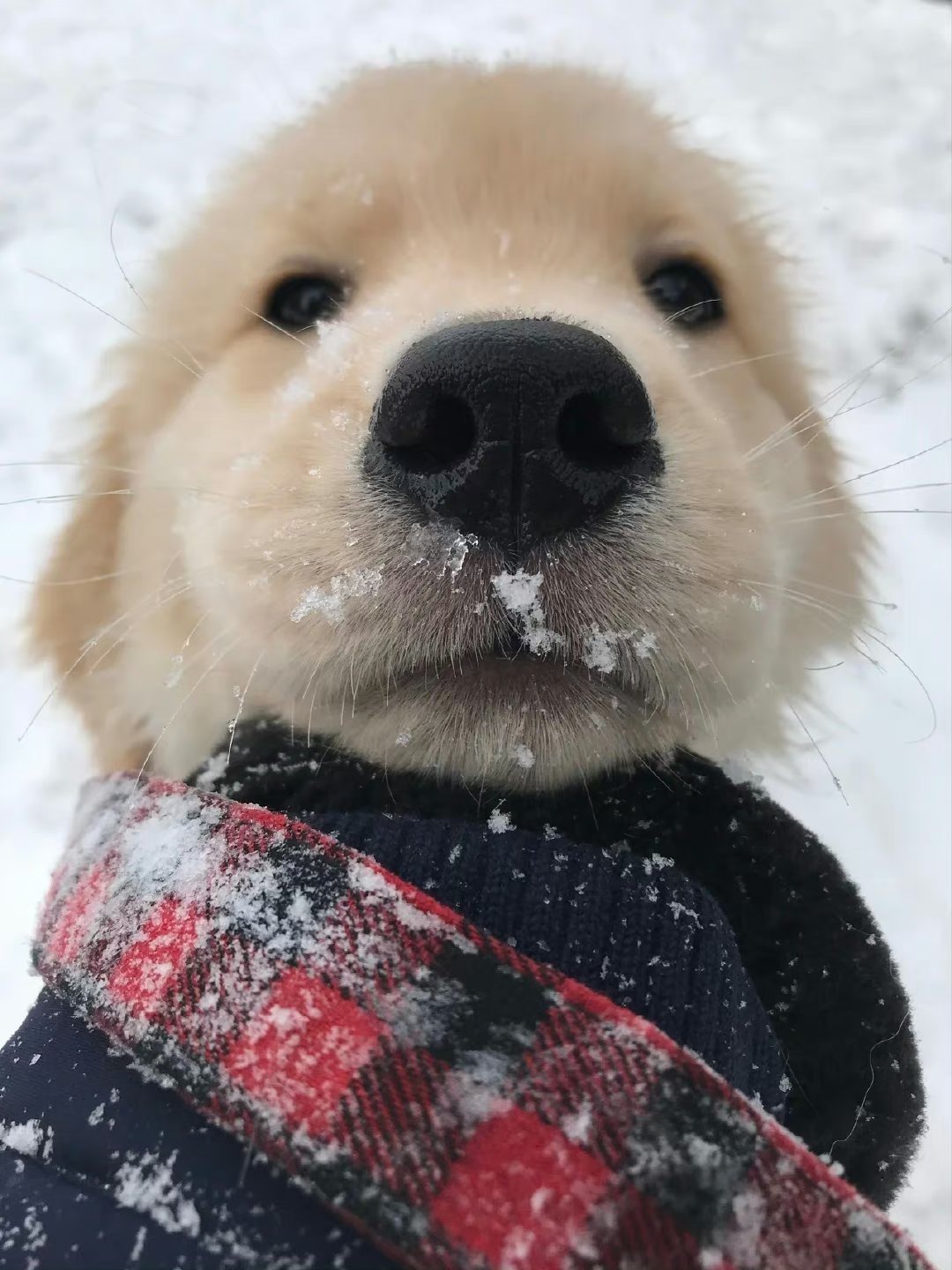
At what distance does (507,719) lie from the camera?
1.27 metres

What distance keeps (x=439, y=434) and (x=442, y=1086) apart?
2.34 feet

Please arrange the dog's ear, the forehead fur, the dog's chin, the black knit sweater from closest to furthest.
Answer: the black knit sweater
the dog's chin
the forehead fur
the dog's ear

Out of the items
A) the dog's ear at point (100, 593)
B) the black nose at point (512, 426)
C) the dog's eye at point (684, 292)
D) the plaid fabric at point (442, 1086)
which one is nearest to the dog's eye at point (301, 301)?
the dog's ear at point (100, 593)

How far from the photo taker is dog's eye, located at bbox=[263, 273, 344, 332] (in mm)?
2021

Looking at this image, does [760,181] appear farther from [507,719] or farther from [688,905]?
[688,905]

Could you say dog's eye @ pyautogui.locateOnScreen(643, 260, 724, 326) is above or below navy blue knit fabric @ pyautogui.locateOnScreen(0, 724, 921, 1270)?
above

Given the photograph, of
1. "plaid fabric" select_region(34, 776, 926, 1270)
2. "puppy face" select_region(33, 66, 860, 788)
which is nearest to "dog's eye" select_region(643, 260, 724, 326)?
"puppy face" select_region(33, 66, 860, 788)

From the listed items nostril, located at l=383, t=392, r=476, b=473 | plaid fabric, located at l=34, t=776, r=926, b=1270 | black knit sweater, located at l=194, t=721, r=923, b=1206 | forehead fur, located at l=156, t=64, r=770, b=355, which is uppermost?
forehead fur, located at l=156, t=64, r=770, b=355

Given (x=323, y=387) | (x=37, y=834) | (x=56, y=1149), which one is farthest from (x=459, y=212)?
(x=37, y=834)

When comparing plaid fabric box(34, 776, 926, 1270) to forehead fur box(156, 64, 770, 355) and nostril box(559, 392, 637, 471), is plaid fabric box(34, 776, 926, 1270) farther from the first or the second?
forehead fur box(156, 64, 770, 355)

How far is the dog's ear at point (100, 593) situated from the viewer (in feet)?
7.38

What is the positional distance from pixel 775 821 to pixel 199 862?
0.82 meters

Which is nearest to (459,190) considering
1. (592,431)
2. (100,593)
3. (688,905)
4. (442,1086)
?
(592,431)

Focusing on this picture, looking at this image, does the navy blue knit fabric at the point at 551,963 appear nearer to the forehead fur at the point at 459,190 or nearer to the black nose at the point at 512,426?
the black nose at the point at 512,426
